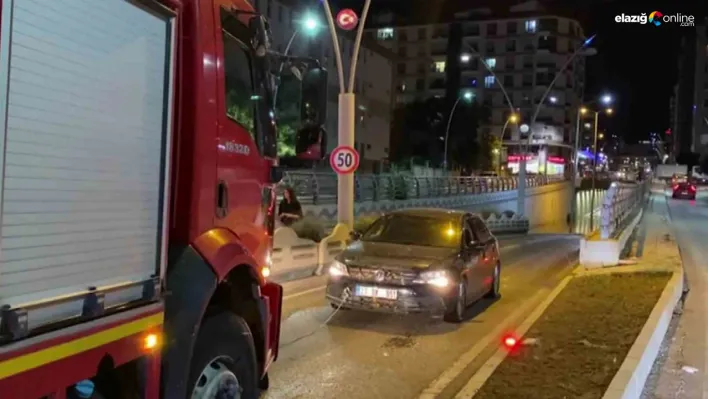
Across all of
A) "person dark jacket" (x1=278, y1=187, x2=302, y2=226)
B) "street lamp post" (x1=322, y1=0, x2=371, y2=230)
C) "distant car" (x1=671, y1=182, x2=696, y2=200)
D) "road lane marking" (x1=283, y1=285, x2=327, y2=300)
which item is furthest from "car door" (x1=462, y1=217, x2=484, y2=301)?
"distant car" (x1=671, y1=182, x2=696, y2=200)

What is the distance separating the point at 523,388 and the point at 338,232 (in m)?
9.64

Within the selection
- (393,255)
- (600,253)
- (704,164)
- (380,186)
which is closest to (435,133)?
(704,164)

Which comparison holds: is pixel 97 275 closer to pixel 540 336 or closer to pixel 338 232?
pixel 540 336

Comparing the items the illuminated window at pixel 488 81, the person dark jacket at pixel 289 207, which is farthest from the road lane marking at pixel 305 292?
the illuminated window at pixel 488 81

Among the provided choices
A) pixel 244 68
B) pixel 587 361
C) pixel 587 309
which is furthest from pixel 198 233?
pixel 587 309

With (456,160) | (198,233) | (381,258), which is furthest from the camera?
(456,160)

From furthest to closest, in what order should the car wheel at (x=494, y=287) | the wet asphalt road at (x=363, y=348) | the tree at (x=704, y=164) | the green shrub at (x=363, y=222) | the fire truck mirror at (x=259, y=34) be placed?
the tree at (x=704, y=164) → the green shrub at (x=363, y=222) → the car wheel at (x=494, y=287) → the wet asphalt road at (x=363, y=348) → the fire truck mirror at (x=259, y=34)

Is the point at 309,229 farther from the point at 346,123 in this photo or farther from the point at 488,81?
the point at 488,81

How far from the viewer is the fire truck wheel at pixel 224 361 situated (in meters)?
4.34

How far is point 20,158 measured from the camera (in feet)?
9.30

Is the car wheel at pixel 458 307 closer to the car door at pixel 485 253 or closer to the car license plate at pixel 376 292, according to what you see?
the car license plate at pixel 376 292

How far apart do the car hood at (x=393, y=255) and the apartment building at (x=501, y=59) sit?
10362 cm

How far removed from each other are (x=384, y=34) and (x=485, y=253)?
109812mm

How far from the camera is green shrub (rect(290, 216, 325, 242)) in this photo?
20.3 meters
